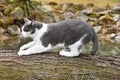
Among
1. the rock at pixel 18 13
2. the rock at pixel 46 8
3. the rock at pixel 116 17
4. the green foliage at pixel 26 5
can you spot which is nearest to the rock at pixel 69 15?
the rock at pixel 46 8

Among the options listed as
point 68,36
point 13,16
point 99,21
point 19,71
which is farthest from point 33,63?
point 99,21

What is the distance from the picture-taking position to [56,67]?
244 inches

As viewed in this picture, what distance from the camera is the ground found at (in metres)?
6.07

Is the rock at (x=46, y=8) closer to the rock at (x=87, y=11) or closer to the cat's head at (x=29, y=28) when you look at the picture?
the rock at (x=87, y=11)

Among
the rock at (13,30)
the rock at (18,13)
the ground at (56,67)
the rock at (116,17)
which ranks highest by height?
the ground at (56,67)

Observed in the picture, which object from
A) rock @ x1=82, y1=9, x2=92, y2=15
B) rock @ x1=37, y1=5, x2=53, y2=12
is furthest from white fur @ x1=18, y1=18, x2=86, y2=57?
rock @ x1=82, y1=9, x2=92, y2=15

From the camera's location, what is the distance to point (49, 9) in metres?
17.5

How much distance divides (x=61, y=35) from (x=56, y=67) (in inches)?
21.2

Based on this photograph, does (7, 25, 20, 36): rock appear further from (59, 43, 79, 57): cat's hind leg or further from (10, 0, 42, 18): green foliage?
(59, 43, 79, 57): cat's hind leg

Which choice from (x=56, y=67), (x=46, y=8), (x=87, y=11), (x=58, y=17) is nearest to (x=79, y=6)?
(x=87, y=11)

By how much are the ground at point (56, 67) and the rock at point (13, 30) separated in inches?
320

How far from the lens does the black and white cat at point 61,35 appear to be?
647 centimetres

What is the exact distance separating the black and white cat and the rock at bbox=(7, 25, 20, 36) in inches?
317

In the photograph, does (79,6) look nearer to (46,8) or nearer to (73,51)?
(46,8)
